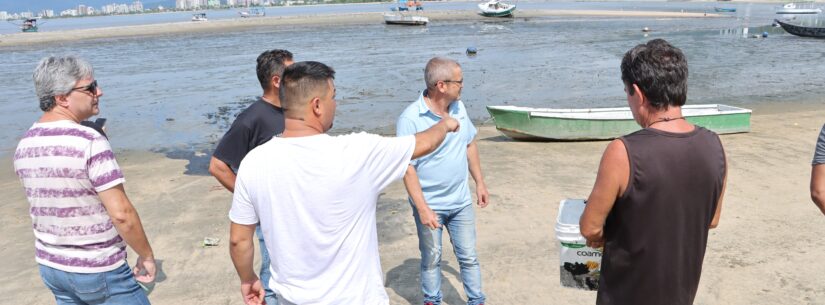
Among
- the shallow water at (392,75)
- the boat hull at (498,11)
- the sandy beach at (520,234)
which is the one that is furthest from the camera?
the boat hull at (498,11)

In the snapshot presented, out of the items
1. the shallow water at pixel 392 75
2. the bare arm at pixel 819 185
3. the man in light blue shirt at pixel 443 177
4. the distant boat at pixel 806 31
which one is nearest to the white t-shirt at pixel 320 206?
the man in light blue shirt at pixel 443 177

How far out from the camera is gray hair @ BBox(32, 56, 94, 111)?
9.43 ft

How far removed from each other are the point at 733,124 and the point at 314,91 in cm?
1146

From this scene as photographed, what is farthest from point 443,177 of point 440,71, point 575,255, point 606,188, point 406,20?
point 406,20

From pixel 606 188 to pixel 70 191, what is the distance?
7.88 ft

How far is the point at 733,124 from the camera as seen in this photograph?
11859mm

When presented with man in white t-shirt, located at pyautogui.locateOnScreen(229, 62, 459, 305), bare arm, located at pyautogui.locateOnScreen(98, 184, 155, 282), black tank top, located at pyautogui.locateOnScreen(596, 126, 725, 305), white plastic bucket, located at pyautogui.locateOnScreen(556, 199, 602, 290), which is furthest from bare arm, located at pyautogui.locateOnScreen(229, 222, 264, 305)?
black tank top, located at pyautogui.locateOnScreen(596, 126, 725, 305)

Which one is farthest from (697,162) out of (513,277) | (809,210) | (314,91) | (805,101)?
(805,101)

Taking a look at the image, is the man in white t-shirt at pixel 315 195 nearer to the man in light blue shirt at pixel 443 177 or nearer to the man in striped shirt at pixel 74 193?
the man in striped shirt at pixel 74 193

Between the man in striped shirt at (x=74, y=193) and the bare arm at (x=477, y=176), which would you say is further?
the bare arm at (x=477, y=176)

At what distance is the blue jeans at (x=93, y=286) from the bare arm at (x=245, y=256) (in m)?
0.71

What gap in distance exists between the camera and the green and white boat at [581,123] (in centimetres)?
1163

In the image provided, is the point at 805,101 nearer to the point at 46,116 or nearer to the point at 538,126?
the point at 538,126

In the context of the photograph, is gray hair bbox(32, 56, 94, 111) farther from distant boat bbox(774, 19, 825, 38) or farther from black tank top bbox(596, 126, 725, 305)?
distant boat bbox(774, 19, 825, 38)
